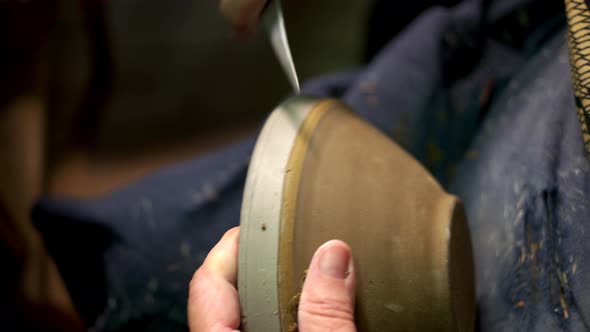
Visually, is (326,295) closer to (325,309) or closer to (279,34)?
(325,309)

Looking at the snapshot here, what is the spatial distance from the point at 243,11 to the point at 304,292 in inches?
8.7

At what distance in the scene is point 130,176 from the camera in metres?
0.86

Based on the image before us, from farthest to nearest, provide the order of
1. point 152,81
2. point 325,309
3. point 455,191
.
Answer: point 152,81 < point 455,191 < point 325,309

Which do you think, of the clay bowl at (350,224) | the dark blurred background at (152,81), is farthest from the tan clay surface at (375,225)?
the dark blurred background at (152,81)

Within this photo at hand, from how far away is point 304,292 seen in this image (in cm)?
32

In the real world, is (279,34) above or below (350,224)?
above

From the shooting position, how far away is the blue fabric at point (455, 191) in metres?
0.42

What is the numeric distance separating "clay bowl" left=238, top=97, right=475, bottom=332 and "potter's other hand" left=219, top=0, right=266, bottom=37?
78 millimetres

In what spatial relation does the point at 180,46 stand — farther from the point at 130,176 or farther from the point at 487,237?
the point at 487,237

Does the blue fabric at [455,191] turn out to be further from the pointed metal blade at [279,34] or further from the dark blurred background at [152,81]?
the dark blurred background at [152,81]

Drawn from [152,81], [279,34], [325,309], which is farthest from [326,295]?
[152,81]

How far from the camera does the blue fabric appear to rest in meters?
0.42

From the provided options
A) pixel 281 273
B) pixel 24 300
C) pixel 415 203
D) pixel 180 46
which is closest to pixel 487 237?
pixel 415 203

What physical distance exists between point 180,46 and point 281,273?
76cm
